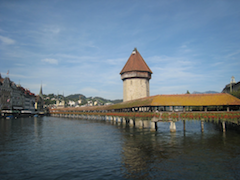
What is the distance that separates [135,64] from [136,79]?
4.75 m

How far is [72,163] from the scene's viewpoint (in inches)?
561

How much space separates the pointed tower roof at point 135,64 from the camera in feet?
194

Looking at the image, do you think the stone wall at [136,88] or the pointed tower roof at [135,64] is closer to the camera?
the stone wall at [136,88]

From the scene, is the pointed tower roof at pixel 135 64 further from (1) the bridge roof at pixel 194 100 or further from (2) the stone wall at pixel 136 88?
(1) the bridge roof at pixel 194 100

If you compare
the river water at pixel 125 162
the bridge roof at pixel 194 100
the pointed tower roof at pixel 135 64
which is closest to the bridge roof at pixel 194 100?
the bridge roof at pixel 194 100

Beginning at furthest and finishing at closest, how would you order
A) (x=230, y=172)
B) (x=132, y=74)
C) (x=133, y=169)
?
1. (x=132, y=74)
2. (x=133, y=169)
3. (x=230, y=172)

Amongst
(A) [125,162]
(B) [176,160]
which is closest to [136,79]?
(B) [176,160]

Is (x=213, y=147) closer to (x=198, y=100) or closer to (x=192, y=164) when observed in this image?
(x=192, y=164)

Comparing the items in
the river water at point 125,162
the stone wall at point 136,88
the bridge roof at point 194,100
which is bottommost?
the river water at point 125,162

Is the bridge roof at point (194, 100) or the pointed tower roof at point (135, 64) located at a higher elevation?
the pointed tower roof at point (135, 64)

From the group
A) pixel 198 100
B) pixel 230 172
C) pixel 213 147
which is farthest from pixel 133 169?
pixel 198 100

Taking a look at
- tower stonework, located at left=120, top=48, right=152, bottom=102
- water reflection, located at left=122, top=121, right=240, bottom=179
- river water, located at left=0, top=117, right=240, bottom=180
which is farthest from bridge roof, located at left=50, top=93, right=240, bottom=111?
tower stonework, located at left=120, top=48, right=152, bottom=102

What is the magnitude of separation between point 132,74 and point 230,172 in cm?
4779

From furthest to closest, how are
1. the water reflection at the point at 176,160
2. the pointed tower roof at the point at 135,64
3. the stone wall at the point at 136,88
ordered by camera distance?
the pointed tower roof at the point at 135,64
the stone wall at the point at 136,88
the water reflection at the point at 176,160
